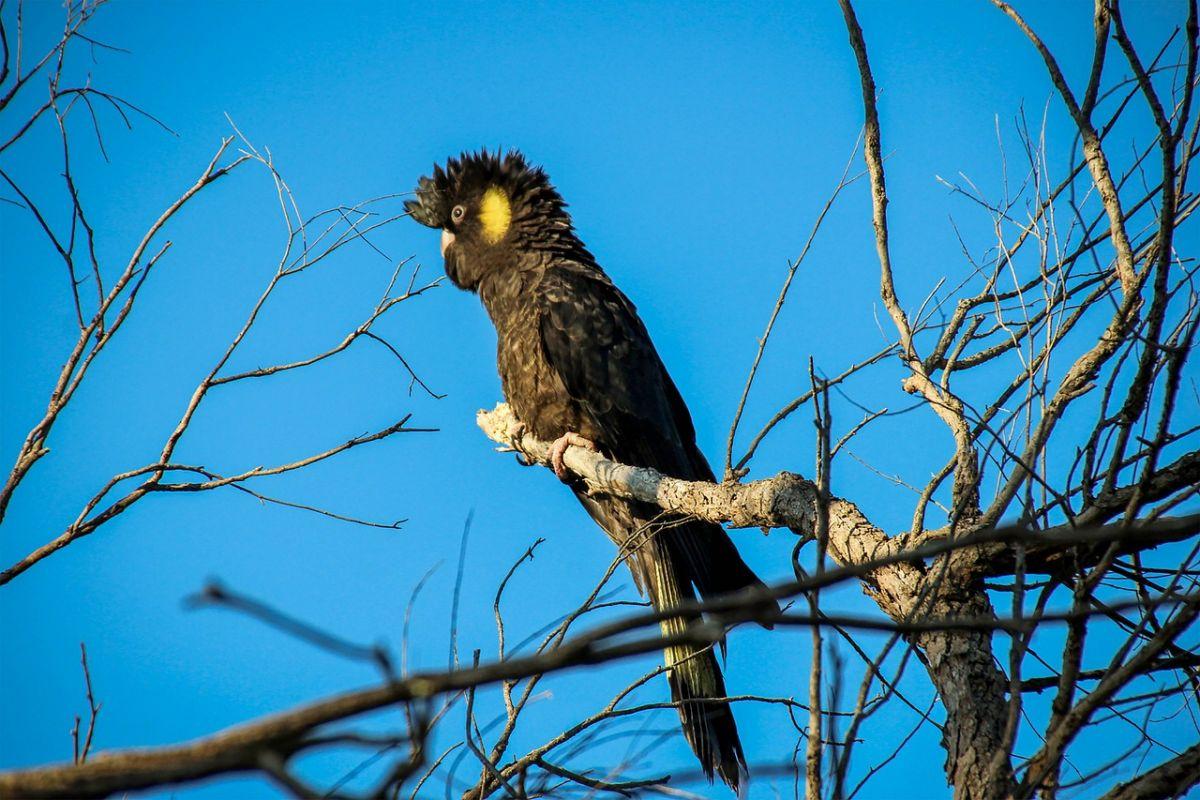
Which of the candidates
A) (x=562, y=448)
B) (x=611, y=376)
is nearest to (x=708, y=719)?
(x=562, y=448)

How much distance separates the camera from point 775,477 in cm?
317

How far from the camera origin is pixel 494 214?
5.65 meters

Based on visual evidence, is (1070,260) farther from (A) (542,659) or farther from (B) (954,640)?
(A) (542,659)

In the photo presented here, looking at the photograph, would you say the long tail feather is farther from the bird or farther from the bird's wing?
the bird's wing

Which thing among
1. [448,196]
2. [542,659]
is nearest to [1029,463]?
[542,659]

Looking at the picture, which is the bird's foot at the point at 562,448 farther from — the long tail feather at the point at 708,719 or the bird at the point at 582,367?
the long tail feather at the point at 708,719

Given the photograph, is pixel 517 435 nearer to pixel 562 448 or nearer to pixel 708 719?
pixel 562 448

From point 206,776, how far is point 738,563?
3.61 metres

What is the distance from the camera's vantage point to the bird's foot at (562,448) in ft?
15.9

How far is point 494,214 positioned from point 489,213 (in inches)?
1.5

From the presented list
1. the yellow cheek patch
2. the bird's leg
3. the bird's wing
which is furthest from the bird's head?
the bird's leg

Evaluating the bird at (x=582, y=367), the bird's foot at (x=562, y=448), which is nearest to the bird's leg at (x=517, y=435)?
the bird at (x=582, y=367)

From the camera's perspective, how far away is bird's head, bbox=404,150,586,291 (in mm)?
5508

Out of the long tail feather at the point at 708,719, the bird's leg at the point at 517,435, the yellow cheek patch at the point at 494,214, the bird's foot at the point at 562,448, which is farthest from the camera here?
the yellow cheek patch at the point at 494,214
